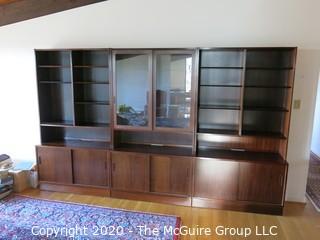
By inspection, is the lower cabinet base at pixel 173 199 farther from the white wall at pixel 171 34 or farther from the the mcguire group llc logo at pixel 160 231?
the white wall at pixel 171 34

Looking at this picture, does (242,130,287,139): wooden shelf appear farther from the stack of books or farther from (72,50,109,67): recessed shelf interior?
the stack of books

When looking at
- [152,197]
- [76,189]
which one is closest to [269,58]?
[152,197]

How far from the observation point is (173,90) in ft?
9.86

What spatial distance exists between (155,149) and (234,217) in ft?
3.88

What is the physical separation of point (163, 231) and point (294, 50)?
227cm

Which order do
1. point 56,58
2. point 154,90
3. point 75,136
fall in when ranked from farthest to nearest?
point 75,136, point 56,58, point 154,90

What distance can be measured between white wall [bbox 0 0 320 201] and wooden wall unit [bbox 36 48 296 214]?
0.20 metres

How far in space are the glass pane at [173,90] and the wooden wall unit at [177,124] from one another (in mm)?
11

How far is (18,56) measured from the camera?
11.6 feet

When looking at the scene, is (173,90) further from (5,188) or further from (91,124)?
(5,188)

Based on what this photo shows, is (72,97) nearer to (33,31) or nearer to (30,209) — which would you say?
(33,31)

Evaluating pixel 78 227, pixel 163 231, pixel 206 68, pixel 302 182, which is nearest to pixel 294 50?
pixel 206 68

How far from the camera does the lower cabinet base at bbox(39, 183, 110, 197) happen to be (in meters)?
3.25

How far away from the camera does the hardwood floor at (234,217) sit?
2.59m
